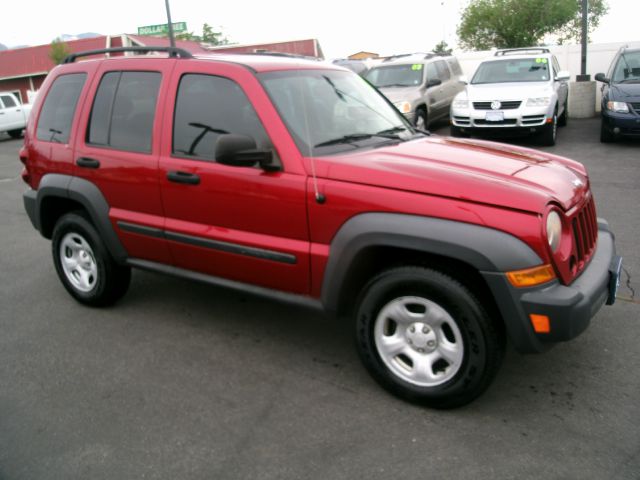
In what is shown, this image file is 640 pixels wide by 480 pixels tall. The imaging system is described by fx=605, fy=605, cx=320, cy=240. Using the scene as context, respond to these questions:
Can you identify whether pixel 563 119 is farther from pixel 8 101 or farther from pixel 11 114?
pixel 8 101

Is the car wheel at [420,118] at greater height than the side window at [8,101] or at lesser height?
lesser

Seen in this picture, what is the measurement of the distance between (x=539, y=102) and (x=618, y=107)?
1.31 m

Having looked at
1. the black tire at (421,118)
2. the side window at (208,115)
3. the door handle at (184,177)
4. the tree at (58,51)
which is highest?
the tree at (58,51)

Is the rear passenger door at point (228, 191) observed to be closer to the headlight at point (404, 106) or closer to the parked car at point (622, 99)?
the headlight at point (404, 106)

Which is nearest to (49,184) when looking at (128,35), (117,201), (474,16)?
(117,201)

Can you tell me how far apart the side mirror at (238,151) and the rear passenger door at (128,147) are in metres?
0.82

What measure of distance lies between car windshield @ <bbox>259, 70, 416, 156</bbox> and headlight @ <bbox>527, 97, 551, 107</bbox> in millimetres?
7389

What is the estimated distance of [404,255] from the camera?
3.23 m

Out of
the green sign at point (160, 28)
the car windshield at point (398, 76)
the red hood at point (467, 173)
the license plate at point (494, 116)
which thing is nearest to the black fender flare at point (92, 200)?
the red hood at point (467, 173)

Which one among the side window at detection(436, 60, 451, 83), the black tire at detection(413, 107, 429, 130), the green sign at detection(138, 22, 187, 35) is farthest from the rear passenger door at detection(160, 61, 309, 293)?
the green sign at detection(138, 22, 187, 35)

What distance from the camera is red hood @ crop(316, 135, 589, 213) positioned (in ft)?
9.56

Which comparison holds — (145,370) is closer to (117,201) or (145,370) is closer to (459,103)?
(117,201)

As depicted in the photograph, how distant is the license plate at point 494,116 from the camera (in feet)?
35.7

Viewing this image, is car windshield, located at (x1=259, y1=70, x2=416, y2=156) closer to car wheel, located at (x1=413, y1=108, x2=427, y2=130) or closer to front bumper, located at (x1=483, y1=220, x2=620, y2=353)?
front bumper, located at (x1=483, y1=220, x2=620, y2=353)
